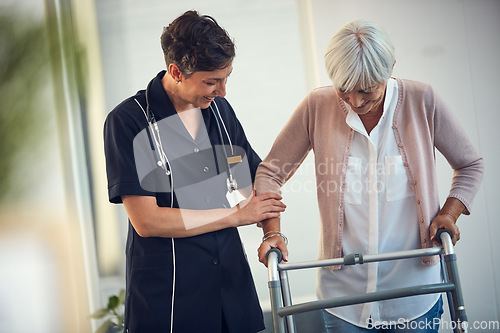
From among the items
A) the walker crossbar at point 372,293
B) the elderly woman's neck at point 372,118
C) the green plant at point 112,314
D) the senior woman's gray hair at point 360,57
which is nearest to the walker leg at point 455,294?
the walker crossbar at point 372,293

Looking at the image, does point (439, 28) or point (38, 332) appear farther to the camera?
point (38, 332)

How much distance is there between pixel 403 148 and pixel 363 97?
0.20 meters

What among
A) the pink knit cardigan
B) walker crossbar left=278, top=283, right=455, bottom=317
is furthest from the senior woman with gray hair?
walker crossbar left=278, top=283, right=455, bottom=317

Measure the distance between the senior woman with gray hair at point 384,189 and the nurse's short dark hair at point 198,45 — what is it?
30 centimetres

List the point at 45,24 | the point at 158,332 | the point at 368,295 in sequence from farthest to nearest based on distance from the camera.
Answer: the point at 45,24 → the point at 158,332 → the point at 368,295

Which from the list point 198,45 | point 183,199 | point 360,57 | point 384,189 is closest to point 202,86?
point 198,45

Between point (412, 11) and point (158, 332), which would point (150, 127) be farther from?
point (412, 11)

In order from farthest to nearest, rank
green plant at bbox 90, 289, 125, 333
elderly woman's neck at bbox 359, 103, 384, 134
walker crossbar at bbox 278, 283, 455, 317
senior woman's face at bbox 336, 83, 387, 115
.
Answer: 1. green plant at bbox 90, 289, 125, 333
2. elderly woman's neck at bbox 359, 103, 384, 134
3. senior woman's face at bbox 336, 83, 387, 115
4. walker crossbar at bbox 278, 283, 455, 317

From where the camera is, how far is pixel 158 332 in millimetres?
1602

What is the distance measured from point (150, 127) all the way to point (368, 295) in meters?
0.77

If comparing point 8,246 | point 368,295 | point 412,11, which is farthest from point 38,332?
point 412,11

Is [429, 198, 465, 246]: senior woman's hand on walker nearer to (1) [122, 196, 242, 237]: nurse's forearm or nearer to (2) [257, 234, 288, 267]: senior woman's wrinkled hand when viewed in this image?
(2) [257, 234, 288, 267]: senior woman's wrinkled hand

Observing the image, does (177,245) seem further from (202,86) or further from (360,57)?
(360,57)

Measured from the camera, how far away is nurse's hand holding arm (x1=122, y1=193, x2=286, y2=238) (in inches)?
62.1
